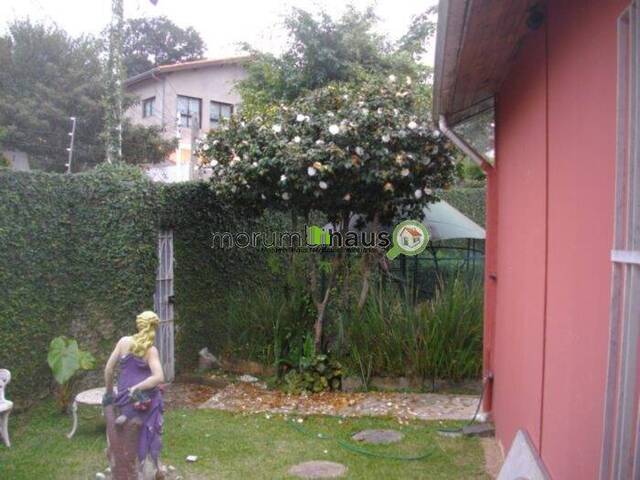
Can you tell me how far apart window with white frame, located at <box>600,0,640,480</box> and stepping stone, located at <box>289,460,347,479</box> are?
3.18 metres

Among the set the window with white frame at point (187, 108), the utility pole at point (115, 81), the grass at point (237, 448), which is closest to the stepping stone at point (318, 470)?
the grass at point (237, 448)

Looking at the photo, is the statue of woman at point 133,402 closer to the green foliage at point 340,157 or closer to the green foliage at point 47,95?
the green foliage at point 340,157

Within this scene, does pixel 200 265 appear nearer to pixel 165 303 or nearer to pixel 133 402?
pixel 165 303

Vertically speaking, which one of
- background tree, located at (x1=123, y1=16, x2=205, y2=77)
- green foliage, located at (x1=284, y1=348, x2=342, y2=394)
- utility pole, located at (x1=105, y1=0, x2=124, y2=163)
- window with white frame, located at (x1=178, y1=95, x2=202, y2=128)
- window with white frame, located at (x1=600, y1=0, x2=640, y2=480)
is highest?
background tree, located at (x1=123, y1=16, x2=205, y2=77)

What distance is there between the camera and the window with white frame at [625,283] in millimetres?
1934

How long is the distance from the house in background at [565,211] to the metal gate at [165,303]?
160 inches

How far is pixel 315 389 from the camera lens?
7371 millimetres

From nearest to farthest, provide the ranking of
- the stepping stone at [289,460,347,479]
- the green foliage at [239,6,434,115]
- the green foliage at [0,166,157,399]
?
the stepping stone at [289,460,347,479] → the green foliage at [0,166,157,399] → the green foliage at [239,6,434,115]

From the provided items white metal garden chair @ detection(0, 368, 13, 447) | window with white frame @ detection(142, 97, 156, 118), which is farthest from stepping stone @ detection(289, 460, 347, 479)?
window with white frame @ detection(142, 97, 156, 118)

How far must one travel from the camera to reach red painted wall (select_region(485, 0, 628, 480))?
2332 mm

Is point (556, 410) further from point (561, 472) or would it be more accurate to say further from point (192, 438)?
point (192, 438)

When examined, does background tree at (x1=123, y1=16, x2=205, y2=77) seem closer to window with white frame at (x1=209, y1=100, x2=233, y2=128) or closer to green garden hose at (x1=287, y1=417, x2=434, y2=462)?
window with white frame at (x1=209, y1=100, x2=233, y2=128)

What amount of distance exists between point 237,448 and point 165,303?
2847mm

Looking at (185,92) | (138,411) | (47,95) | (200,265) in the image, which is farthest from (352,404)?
(185,92)
